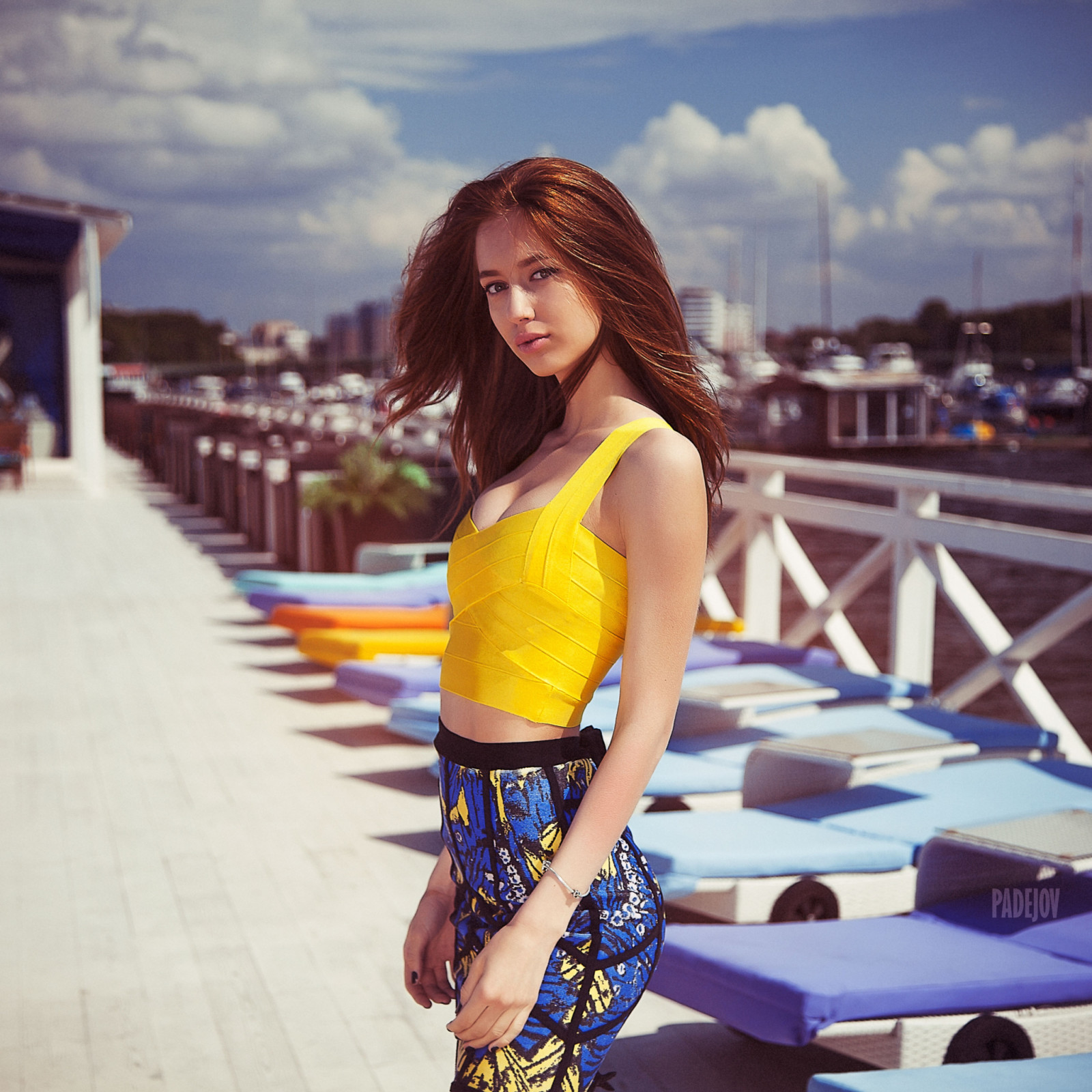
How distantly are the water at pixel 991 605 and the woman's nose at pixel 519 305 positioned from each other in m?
5.29

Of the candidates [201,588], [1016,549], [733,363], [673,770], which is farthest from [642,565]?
[733,363]

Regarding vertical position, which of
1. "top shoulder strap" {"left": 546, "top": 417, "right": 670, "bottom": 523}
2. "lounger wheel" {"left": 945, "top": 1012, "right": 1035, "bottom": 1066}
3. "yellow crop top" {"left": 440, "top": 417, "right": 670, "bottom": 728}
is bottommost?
"lounger wheel" {"left": 945, "top": 1012, "right": 1035, "bottom": 1066}

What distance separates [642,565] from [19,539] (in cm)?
1221

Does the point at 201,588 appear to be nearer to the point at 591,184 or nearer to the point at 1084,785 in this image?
the point at 1084,785

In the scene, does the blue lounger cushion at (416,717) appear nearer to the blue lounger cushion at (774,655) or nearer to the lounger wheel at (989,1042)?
the blue lounger cushion at (774,655)

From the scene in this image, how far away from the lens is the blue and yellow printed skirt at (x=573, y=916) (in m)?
1.33

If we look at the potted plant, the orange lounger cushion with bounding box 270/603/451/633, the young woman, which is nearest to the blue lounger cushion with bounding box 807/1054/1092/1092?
the young woman

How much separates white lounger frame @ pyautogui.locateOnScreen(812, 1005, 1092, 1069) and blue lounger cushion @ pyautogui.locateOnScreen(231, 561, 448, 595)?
17.0 ft

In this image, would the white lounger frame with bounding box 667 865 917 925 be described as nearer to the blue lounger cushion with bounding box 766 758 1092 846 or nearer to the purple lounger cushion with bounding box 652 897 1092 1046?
the blue lounger cushion with bounding box 766 758 1092 846

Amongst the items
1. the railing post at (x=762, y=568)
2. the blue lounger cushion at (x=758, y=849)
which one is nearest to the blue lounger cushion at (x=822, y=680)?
the blue lounger cushion at (x=758, y=849)

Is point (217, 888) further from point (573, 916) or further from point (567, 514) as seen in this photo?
point (567, 514)

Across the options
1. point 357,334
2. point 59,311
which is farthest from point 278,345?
point 59,311

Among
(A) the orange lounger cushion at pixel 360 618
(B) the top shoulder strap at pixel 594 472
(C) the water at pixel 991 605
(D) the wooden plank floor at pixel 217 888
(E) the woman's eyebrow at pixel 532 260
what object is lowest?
(C) the water at pixel 991 605

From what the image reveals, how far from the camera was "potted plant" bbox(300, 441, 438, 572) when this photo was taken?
900 centimetres
